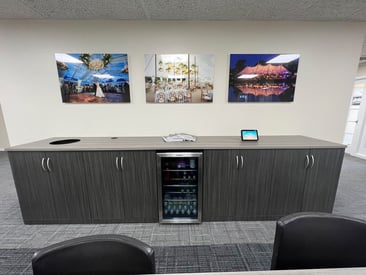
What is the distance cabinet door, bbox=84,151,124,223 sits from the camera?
1822mm

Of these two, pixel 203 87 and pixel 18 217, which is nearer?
pixel 18 217

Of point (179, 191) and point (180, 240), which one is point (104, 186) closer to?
point (179, 191)

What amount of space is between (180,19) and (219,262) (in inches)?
114

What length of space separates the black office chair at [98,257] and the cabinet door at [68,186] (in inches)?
54.4

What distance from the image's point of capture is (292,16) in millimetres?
2143

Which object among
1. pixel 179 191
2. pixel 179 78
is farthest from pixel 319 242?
pixel 179 78

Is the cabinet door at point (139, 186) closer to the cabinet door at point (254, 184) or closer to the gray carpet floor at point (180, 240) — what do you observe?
the gray carpet floor at point (180, 240)

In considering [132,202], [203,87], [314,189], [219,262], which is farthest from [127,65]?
[314,189]

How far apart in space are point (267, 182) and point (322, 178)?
26.3 inches

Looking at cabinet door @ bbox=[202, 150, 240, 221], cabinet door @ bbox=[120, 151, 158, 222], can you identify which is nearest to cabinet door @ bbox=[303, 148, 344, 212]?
cabinet door @ bbox=[202, 150, 240, 221]

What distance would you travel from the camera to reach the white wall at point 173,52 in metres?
2.26

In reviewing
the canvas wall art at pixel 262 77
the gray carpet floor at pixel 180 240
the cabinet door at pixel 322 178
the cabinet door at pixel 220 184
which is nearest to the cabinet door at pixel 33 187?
the gray carpet floor at pixel 180 240

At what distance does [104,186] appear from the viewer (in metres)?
1.88

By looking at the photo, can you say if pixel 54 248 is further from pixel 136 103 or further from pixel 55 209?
pixel 136 103
